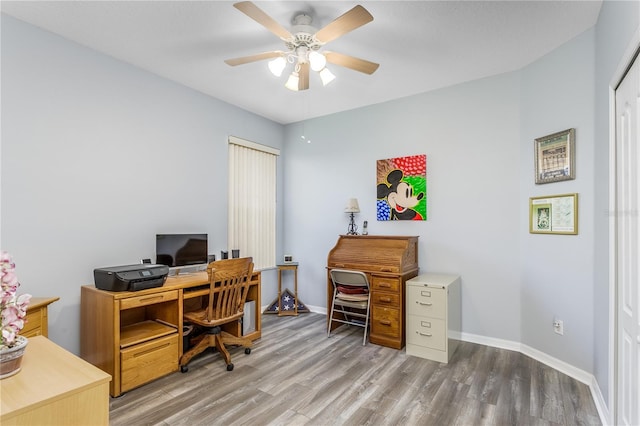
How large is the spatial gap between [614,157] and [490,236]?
1.51m

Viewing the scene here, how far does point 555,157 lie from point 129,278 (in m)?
3.67

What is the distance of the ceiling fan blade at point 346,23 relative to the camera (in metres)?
1.87

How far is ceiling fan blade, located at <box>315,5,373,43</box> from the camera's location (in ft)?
6.12

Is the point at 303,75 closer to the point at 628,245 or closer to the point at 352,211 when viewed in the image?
the point at 352,211

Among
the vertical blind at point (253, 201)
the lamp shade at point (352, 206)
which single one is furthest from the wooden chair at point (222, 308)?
the lamp shade at point (352, 206)

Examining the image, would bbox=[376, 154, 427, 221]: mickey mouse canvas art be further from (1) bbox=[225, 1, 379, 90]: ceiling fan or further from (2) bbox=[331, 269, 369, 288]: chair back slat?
(1) bbox=[225, 1, 379, 90]: ceiling fan

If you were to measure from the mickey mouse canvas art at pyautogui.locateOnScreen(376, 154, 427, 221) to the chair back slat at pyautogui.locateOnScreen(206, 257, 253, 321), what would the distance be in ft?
6.04

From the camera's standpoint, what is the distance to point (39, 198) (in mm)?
2525

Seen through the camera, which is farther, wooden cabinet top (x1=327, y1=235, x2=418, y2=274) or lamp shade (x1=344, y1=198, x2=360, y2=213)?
lamp shade (x1=344, y1=198, x2=360, y2=213)

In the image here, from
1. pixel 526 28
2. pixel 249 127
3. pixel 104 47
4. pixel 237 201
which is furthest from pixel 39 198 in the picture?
pixel 526 28

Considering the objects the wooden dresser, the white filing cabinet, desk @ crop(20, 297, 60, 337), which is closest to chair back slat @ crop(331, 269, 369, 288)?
the wooden dresser

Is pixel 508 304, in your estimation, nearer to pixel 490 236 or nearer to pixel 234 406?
pixel 490 236

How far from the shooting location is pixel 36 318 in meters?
2.24

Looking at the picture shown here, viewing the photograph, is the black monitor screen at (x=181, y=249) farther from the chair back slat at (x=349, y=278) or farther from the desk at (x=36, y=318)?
the chair back slat at (x=349, y=278)
